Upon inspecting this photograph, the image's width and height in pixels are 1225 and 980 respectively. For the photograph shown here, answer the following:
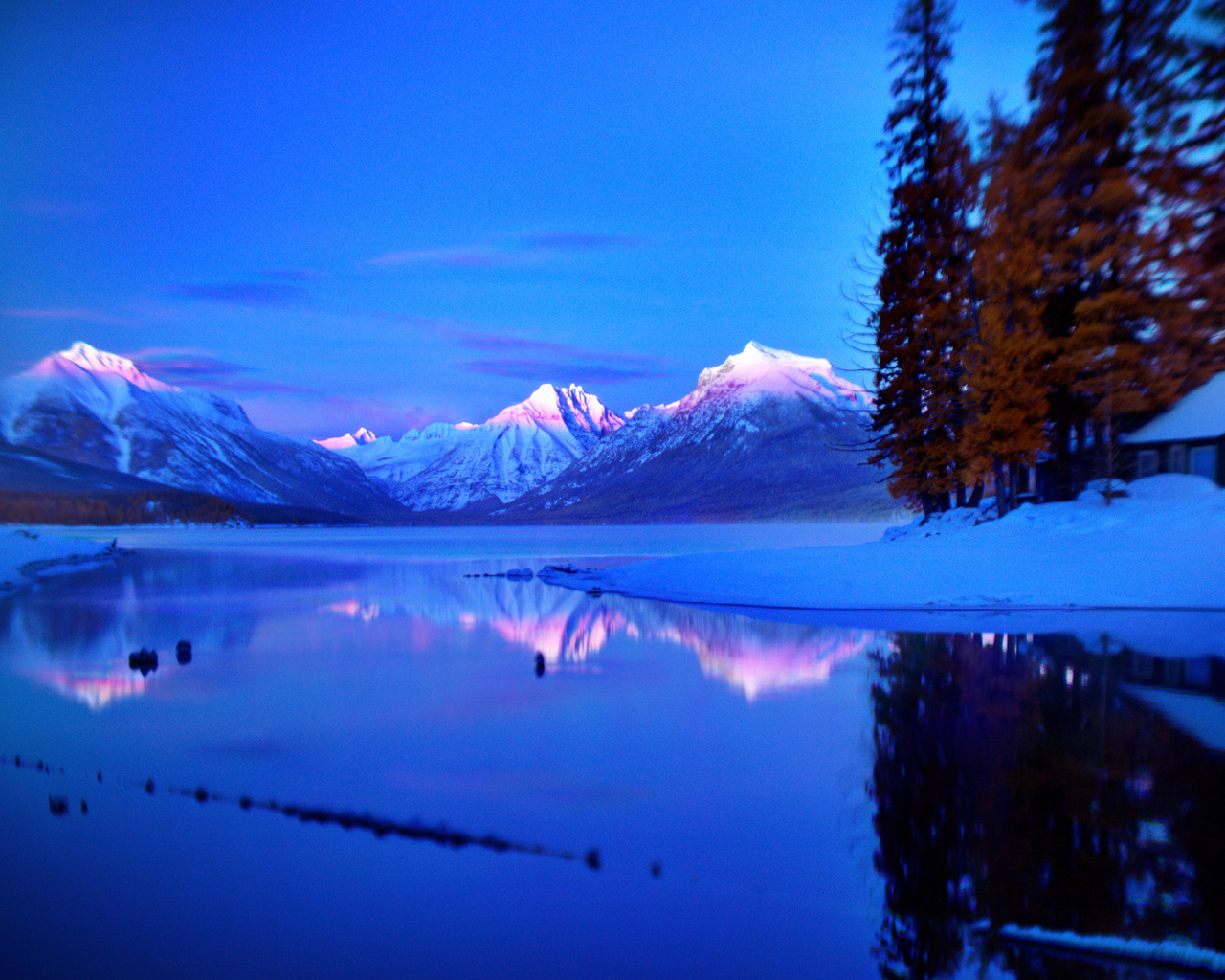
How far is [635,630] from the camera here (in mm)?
20828

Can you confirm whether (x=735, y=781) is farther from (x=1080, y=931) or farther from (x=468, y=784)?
(x=1080, y=931)

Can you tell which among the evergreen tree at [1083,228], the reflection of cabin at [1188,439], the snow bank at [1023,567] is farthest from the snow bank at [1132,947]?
the reflection of cabin at [1188,439]

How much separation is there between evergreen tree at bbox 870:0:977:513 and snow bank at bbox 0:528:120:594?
37.8 meters

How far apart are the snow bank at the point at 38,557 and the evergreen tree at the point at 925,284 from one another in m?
37.8

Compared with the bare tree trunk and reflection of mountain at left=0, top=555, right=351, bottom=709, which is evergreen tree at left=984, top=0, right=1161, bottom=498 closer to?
the bare tree trunk

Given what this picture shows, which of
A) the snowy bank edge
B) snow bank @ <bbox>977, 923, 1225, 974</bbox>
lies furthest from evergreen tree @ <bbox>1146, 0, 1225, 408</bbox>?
the snowy bank edge

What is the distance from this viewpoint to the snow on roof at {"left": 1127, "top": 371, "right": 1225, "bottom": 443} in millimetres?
30844

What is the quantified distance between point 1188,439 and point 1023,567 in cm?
1143

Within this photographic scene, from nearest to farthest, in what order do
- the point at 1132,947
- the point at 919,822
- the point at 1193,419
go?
the point at 1132,947 → the point at 919,822 → the point at 1193,419

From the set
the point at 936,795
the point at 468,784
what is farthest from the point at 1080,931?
the point at 468,784

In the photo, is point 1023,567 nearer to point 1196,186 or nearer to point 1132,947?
point 1196,186

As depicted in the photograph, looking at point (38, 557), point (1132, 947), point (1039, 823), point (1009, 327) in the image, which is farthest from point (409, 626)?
point (38, 557)

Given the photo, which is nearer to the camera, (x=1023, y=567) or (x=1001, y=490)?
(x=1023, y=567)

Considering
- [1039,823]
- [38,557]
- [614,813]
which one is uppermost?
[1039,823]
